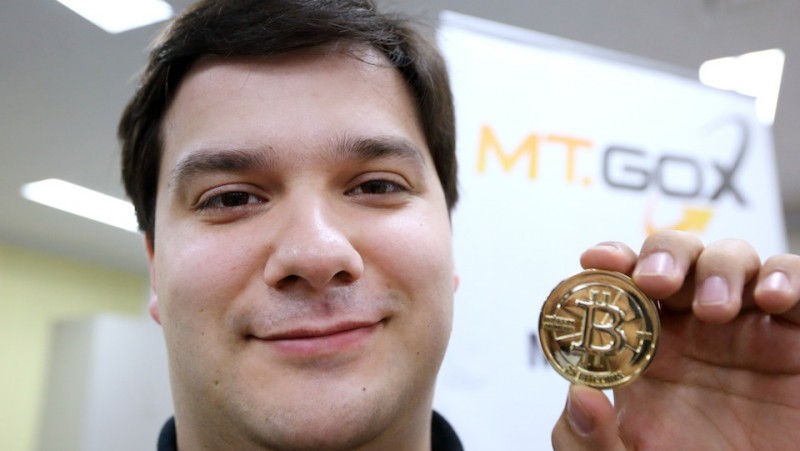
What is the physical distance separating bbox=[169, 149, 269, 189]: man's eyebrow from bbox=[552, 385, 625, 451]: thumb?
24.4 inches

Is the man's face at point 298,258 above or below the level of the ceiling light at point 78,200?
below

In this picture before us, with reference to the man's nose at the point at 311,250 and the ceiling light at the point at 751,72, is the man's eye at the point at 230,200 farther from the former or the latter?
the ceiling light at the point at 751,72

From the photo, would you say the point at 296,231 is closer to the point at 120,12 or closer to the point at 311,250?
the point at 311,250

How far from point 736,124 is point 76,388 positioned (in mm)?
6574

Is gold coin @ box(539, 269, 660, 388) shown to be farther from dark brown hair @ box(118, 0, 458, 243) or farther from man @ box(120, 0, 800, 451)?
dark brown hair @ box(118, 0, 458, 243)

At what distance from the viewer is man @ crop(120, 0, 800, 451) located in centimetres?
94

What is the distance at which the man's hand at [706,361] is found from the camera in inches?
34.2

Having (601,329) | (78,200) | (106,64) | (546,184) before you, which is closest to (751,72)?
(546,184)

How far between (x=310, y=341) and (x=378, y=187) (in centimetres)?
32

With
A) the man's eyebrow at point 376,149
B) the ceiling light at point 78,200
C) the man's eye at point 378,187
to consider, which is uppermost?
the ceiling light at point 78,200

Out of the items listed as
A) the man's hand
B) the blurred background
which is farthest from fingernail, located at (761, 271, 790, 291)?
the blurred background

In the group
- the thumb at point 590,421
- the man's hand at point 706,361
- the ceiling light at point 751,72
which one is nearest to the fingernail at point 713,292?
the man's hand at point 706,361

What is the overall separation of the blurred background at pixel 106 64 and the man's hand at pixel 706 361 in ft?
3.10

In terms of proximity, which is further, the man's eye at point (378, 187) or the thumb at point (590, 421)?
the man's eye at point (378, 187)
